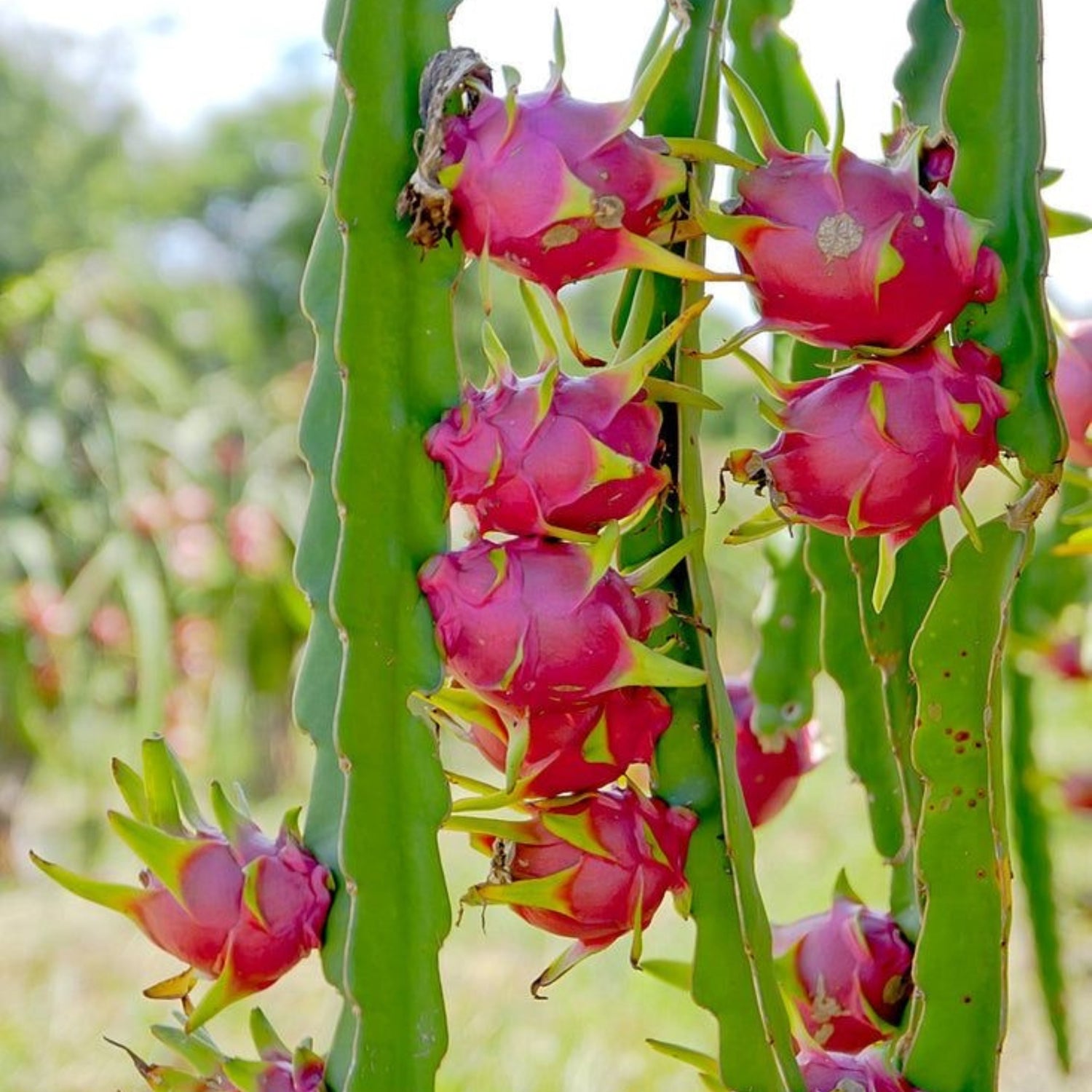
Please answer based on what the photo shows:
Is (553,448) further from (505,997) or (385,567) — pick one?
(505,997)

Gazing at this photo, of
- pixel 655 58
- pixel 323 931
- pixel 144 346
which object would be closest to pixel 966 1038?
pixel 323 931

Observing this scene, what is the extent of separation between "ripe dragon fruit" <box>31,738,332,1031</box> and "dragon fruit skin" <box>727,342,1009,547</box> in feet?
0.66

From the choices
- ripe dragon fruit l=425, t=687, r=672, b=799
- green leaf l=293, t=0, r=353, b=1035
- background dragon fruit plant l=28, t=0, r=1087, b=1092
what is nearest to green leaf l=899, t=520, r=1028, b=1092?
background dragon fruit plant l=28, t=0, r=1087, b=1092

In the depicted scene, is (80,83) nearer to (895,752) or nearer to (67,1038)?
(67,1038)

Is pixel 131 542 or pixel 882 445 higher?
pixel 882 445

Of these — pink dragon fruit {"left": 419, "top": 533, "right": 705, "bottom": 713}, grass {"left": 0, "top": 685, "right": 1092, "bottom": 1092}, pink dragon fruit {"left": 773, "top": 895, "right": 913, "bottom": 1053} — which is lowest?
grass {"left": 0, "top": 685, "right": 1092, "bottom": 1092}

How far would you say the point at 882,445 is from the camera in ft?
1.53

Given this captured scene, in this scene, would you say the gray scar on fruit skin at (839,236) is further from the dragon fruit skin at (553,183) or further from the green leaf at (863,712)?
the green leaf at (863,712)

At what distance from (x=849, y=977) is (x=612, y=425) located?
10.8 inches

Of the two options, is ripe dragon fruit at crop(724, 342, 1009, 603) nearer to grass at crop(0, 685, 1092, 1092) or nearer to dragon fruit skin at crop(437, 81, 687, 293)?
dragon fruit skin at crop(437, 81, 687, 293)

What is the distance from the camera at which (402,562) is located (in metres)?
0.47

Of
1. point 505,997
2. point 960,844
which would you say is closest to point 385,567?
point 960,844

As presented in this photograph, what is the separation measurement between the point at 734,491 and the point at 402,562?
8.91 ft

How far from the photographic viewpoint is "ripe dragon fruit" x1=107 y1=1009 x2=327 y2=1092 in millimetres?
494
